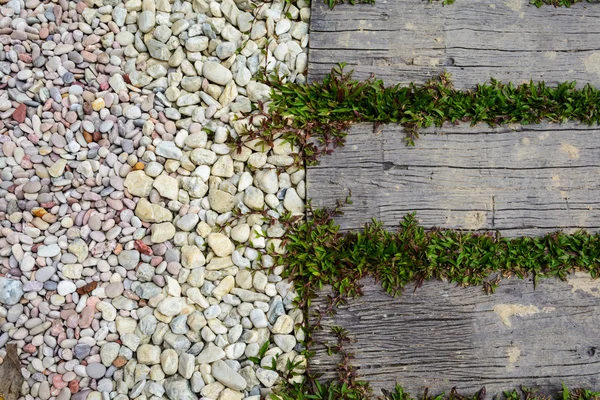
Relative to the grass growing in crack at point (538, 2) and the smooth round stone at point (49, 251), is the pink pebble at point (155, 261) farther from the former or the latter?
the grass growing in crack at point (538, 2)

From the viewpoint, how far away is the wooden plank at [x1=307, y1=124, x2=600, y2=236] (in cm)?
280

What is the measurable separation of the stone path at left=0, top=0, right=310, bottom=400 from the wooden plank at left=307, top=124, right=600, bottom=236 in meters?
0.28

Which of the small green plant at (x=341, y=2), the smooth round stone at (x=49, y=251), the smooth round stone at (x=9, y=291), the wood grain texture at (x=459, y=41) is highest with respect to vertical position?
the small green plant at (x=341, y=2)

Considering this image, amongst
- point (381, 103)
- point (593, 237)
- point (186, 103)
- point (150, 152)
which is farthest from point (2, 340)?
point (593, 237)

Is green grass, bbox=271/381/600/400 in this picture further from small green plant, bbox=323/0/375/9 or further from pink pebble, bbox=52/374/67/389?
small green plant, bbox=323/0/375/9

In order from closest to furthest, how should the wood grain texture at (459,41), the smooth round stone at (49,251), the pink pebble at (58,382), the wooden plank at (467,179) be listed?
the pink pebble at (58,382)
the smooth round stone at (49,251)
the wooden plank at (467,179)
the wood grain texture at (459,41)

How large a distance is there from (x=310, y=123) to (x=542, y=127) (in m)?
1.21

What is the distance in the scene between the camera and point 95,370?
2.51 metres

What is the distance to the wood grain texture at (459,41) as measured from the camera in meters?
2.98

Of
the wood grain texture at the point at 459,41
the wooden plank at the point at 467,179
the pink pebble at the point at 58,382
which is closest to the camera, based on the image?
the pink pebble at the point at 58,382

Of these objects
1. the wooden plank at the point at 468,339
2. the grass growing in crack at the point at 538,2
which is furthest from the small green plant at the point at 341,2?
the wooden plank at the point at 468,339

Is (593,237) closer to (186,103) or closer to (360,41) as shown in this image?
(360,41)

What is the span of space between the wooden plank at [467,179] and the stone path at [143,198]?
0.28 metres

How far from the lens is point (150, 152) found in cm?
275
